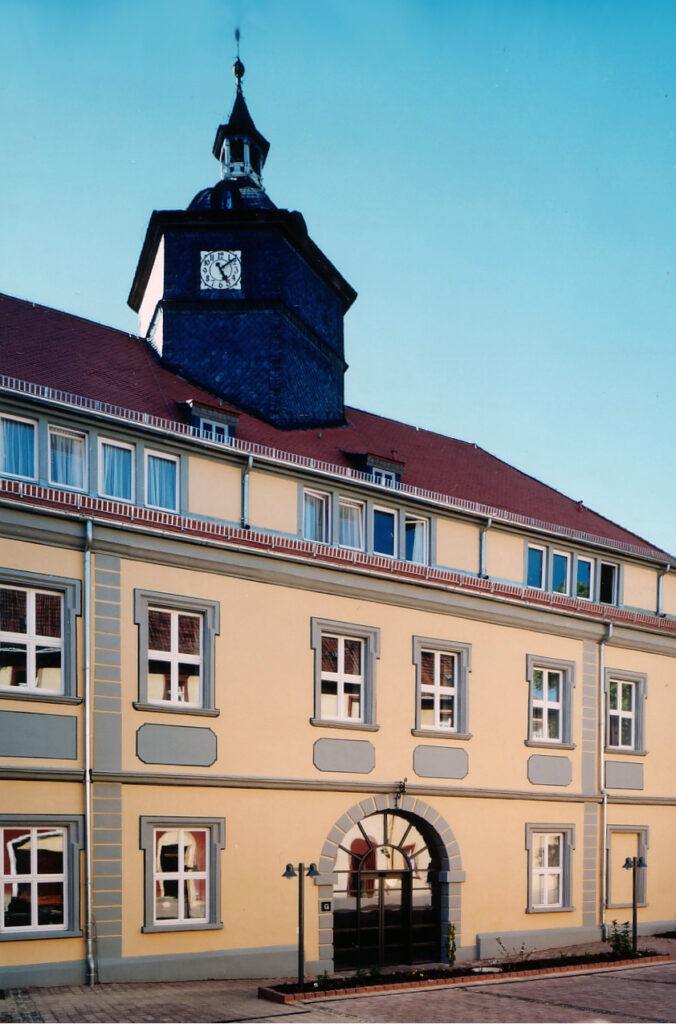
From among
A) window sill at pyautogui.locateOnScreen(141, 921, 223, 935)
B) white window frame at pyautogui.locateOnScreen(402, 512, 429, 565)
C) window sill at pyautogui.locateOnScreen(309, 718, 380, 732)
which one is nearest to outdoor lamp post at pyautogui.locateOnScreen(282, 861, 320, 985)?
window sill at pyautogui.locateOnScreen(141, 921, 223, 935)

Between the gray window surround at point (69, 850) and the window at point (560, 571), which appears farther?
the window at point (560, 571)

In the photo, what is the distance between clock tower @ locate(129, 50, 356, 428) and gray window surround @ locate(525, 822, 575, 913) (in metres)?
9.93

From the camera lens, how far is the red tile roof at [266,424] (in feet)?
66.6

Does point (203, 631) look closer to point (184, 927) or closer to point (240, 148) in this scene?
point (184, 927)

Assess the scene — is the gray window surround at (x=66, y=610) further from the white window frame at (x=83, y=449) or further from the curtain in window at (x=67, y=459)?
the curtain in window at (x=67, y=459)

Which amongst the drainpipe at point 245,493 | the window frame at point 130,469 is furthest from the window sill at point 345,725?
the window frame at point 130,469

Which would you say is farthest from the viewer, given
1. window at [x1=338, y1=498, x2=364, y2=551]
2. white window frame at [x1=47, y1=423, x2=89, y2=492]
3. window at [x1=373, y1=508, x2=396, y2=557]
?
window at [x1=373, y1=508, x2=396, y2=557]

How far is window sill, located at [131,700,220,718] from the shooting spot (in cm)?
1794

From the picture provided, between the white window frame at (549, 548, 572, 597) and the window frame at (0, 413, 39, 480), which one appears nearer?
the window frame at (0, 413, 39, 480)

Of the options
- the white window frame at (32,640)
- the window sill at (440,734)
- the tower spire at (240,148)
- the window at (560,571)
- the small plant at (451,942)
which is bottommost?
the small plant at (451,942)

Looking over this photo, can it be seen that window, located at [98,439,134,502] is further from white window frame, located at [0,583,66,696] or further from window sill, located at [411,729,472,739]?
window sill, located at [411,729,472,739]

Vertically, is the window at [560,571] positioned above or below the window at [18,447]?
below

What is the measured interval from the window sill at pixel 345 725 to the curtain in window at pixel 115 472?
5249 mm

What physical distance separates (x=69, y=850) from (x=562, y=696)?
1193 cm
